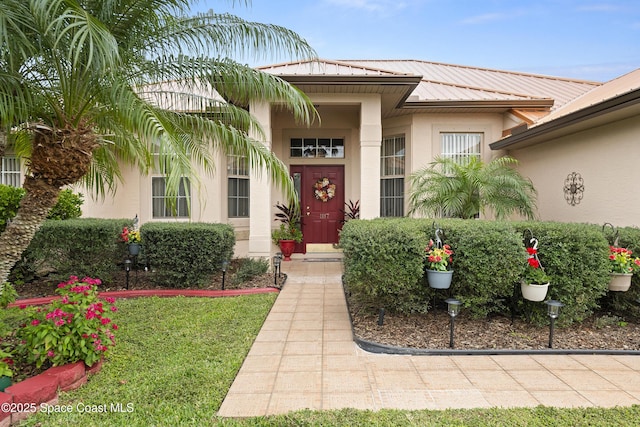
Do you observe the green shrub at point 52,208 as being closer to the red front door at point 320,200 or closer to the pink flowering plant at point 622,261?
the red front door at point 320,200

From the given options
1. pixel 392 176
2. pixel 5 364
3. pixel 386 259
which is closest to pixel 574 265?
pixel 386 259

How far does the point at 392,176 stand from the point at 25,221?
23.7ft

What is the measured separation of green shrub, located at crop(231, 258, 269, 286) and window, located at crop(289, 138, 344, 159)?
359 cm

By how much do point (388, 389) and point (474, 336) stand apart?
1660mm

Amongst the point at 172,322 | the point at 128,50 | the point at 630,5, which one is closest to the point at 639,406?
the point at 172,322

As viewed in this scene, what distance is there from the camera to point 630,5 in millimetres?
9008

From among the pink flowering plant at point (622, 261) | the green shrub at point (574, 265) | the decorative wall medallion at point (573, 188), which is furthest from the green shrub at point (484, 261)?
the decorative wall medallion at point (573, 188)

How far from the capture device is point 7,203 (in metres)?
5.99

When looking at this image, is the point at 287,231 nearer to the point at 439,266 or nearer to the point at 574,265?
the point at 439,266

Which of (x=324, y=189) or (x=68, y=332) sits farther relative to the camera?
(x=324, y=189)

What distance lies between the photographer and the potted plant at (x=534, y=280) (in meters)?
3.88

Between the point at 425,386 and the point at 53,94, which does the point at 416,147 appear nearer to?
the point at 425,386

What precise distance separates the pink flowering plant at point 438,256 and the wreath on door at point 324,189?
17.6 ft

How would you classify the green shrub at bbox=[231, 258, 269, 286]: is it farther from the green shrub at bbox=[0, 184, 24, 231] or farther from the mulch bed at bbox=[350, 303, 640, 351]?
the green shrub at bbox=[0, 184, 24, 231]
